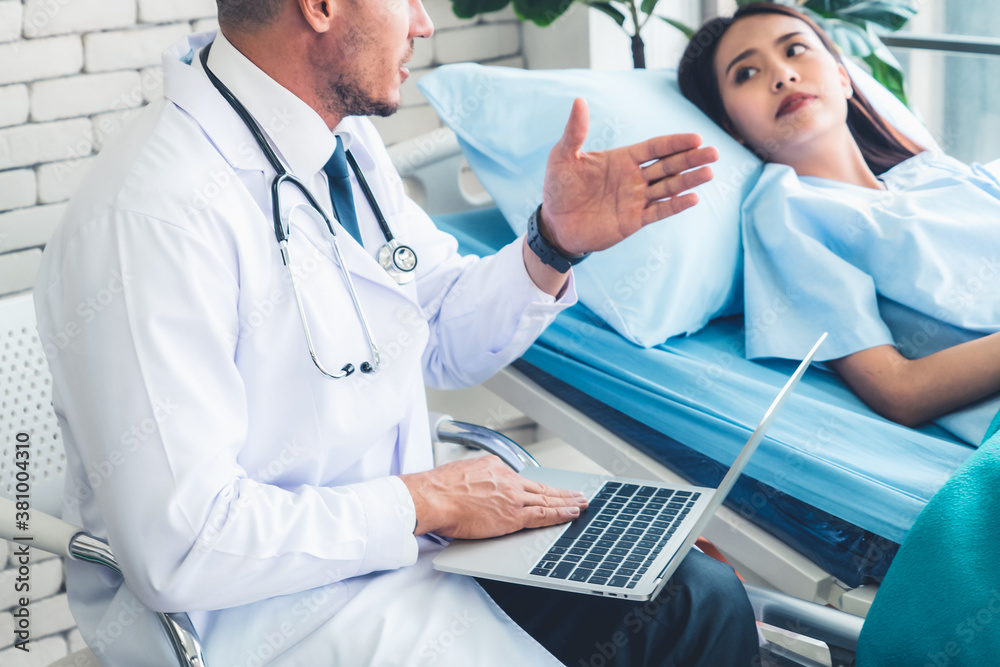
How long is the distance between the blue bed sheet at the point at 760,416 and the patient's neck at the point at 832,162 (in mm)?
332

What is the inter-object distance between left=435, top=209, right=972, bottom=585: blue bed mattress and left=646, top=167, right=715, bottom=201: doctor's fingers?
1.09ft

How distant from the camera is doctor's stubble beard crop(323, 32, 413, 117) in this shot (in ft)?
3.49

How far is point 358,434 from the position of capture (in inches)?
40.8

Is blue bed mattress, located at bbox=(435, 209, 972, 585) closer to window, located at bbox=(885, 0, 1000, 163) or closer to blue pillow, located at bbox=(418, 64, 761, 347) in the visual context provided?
blue pillow, located at bbox=(418, 64, 761, 347)

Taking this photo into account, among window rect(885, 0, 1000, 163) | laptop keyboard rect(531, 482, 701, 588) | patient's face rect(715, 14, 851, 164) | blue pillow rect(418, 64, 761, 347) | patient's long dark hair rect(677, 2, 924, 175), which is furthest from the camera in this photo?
window rect(885, 0, 1000, 163)

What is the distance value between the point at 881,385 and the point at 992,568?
0.49 metres

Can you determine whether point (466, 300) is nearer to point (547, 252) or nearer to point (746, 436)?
point (547, 252)

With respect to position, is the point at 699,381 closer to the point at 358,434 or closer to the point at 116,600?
the point at 358,434

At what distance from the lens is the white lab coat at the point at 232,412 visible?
33.7 inches

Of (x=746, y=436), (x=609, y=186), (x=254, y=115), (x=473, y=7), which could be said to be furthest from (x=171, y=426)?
(x=473, y=7)

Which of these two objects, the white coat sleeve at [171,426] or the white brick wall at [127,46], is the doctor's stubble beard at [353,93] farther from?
the white brick wall at [127,46]

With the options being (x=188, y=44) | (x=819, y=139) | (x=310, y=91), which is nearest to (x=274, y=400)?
(x=310, y=91)

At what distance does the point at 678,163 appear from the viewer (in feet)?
3.73

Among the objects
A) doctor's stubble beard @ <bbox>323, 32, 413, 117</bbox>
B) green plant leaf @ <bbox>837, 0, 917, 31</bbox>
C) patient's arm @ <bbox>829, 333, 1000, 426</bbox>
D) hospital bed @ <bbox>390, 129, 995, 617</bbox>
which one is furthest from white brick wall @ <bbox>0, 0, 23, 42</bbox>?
green plant leaf @ <bbox>837, 0, 917, 31</bbox>
